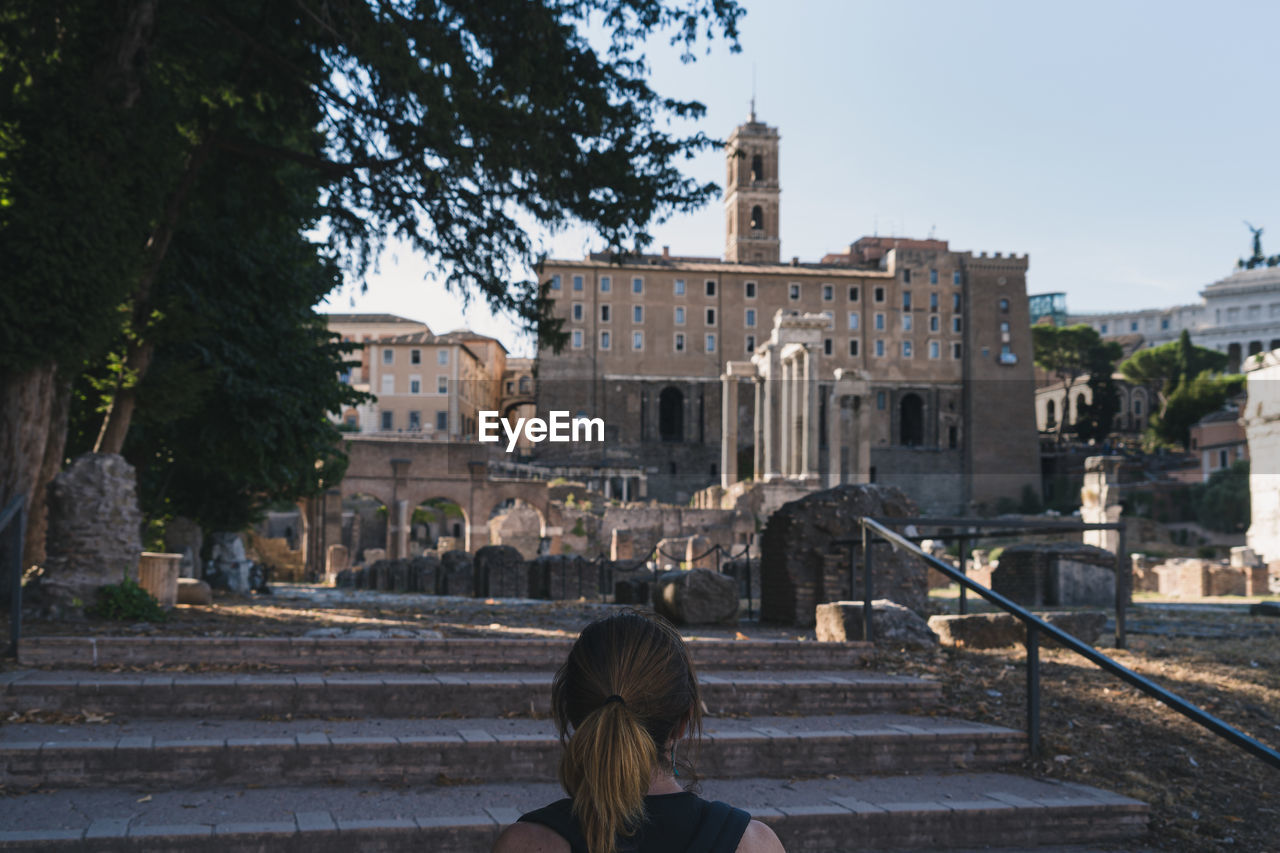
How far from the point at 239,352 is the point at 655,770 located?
14.5 meters

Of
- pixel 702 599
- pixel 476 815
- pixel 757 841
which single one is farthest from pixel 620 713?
pixel 702 599

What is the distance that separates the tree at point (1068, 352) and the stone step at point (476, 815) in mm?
93221

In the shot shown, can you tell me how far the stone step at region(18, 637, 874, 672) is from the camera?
6613 mm

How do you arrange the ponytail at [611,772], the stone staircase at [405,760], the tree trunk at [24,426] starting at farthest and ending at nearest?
the tree trunk at [24,426] → the stone staircase at [405,760] → the ponytail at [611,772]

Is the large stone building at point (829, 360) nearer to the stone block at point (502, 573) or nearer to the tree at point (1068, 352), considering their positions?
the tree at point (1068, 352)

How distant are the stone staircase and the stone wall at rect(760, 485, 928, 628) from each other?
4272 millimetres

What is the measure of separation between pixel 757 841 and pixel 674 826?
15 centimetres

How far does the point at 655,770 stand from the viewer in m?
1.98

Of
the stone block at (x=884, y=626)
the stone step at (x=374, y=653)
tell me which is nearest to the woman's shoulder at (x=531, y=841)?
the stone step at (x=374, y=653)

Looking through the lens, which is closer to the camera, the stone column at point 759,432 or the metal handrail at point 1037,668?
the metal handrail at point 1037,668

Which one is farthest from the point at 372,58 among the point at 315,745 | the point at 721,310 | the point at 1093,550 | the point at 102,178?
the point at 721,310

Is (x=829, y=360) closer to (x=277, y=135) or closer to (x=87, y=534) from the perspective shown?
(x=277, y=135)

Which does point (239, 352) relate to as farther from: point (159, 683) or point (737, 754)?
point (737, 754)

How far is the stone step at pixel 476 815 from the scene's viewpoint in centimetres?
402
